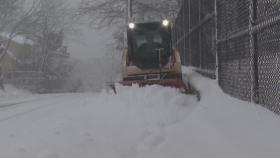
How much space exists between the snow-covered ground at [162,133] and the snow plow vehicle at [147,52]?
5.94 m

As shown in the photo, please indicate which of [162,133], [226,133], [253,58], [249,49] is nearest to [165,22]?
[162,133]

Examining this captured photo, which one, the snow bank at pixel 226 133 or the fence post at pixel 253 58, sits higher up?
the fence post at pixel 253 58

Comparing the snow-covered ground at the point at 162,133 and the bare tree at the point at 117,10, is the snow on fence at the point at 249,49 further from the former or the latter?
the bare tree at the point at 117,10

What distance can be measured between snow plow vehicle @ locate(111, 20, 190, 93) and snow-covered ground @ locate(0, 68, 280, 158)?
5937mm

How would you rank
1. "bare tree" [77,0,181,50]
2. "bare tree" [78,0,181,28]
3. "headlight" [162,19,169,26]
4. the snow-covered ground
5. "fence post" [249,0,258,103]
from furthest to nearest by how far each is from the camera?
Result: "bare tree" [78,0,181,28], "bare tree" [77,0,181,50], "headlight" [162,19,169,26], "fence post" [249,0,258,103], the snow-covered ground

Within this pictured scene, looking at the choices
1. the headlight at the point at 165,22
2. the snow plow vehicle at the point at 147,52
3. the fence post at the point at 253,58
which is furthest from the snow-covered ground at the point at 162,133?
the headlight at the point at 165,22

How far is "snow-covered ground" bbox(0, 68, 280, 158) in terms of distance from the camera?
603cm

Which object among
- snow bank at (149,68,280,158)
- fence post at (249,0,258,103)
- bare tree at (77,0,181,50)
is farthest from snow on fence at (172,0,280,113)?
bare tree at (77,0,181,50)

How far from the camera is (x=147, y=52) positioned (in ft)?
63.5

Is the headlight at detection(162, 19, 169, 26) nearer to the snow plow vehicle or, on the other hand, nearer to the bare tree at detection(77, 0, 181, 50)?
the snow plow vehicle

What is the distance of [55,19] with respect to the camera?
6259 cm

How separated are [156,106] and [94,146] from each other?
4.01 metres

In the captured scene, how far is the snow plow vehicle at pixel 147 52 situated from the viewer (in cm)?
1870

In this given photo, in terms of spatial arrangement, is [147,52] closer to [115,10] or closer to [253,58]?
[253,58]
